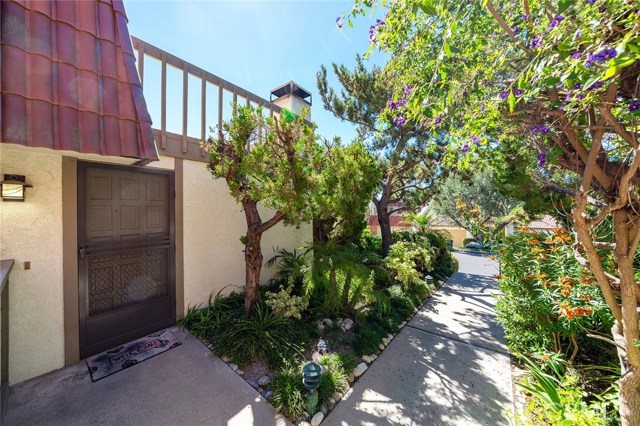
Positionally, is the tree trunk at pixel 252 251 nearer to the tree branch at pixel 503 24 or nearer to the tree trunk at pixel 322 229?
the tree trunk at pixel 322 229

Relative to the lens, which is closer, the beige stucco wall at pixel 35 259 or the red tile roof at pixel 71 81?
the red tile roof at pixel 71 81

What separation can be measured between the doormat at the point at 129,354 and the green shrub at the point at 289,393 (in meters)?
2.26

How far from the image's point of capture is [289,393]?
10.2ft

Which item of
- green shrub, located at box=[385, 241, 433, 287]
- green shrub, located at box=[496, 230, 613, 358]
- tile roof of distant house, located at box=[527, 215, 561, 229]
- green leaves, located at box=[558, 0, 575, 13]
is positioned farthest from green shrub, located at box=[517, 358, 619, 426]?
green shrub, located at box=[385, 241, 433, 287]

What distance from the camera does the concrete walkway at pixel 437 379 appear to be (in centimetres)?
298

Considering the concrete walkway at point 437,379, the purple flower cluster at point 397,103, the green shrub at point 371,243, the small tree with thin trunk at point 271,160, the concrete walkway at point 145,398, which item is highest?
the purple flower cluster at point 397,103

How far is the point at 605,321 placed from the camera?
2736 millimetres

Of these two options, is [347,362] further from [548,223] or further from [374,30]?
[548,223]

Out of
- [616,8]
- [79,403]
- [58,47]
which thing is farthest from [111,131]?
[616,8]

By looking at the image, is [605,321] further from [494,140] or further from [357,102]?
[357,102]

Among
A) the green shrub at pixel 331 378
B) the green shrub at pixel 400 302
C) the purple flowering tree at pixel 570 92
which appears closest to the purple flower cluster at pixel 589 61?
the purple flowering tree at pixel 570 92

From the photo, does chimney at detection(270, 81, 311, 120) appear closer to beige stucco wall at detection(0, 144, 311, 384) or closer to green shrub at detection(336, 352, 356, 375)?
beige stucco wall at detection(0, 144, 311, 384)

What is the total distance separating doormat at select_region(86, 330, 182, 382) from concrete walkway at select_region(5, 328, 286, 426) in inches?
4.6

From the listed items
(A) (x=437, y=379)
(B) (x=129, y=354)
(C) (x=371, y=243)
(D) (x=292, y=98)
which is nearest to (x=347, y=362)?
(A) (x=437, y=379)
